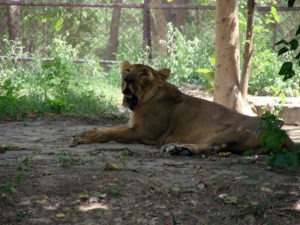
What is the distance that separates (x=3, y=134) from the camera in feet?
24.5

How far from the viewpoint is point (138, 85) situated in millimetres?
7176

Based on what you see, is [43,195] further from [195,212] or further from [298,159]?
[298,159]

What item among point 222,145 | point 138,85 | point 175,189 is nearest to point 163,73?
point 138,85

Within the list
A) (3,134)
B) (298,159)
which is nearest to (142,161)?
(298,159)

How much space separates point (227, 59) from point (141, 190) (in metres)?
4.68

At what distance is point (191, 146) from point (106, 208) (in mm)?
2071

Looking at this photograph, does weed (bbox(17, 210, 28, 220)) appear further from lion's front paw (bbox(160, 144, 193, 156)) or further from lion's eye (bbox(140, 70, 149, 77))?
lion's eye (bbox(140, 70, 149, 77))

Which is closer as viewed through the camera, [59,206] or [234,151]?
[59,206]

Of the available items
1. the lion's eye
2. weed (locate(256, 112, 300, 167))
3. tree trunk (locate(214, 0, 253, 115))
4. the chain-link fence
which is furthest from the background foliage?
weed (locate(256, 112, 300, 167))

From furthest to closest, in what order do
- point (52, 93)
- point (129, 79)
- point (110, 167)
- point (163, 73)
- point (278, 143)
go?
point (52, 93) < point (163, 73) < point (129, 79) < point (110, 167) < point (278, 143)

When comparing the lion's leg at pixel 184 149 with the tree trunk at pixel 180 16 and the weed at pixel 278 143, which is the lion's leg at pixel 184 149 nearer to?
the weed at pixel 278 143

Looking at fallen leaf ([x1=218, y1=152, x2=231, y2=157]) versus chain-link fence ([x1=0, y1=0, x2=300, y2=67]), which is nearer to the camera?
fallen leaf ([x1=218, y1=152, x2=231, y2=157])

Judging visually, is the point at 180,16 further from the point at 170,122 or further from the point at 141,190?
the point at 141,190

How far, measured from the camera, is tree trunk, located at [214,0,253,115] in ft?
29.8
